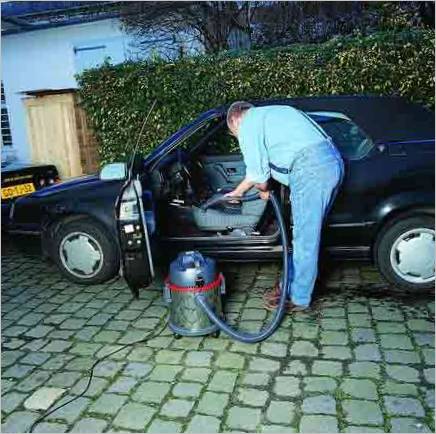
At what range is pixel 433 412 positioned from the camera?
264cm

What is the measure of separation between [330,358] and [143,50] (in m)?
7.73

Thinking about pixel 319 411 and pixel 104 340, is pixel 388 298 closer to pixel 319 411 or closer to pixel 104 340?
pixel 319 411

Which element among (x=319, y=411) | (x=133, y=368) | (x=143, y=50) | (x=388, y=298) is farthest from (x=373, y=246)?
(x=143, y=50)

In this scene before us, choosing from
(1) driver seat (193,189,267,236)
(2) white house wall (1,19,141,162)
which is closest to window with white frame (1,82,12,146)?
(2) white house wall (1,19,141,162)

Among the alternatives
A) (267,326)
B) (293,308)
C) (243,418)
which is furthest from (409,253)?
(243,418)

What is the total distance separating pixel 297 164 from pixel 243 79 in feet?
12.7

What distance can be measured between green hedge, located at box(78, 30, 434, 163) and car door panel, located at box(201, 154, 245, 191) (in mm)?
2255

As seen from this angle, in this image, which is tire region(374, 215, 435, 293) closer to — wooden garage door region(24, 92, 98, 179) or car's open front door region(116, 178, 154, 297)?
car's open front door region(116, 178, 154, 297)

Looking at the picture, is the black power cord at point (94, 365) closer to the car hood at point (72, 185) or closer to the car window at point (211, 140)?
the car hood at point (72, 185)

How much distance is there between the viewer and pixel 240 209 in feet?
15.0

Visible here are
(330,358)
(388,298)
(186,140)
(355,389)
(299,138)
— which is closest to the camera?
(355,389)

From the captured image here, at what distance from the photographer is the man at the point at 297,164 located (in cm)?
352

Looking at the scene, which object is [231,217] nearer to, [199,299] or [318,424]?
[199,299]

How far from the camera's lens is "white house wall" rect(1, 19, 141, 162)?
9453 mm
